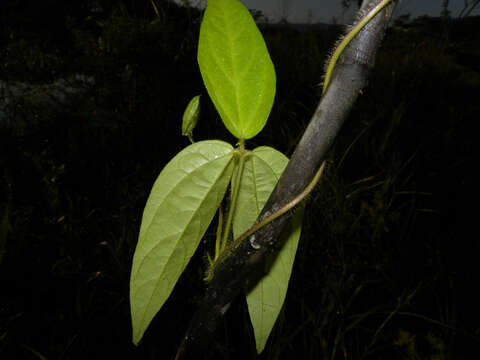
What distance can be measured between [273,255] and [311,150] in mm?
99

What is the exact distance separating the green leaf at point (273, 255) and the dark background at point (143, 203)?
53 centimetres

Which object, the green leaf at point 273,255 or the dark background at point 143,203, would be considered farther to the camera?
the dark background at point 143,203

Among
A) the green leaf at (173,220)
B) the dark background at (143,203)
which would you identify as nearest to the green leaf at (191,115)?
the green leaf at (173,220)

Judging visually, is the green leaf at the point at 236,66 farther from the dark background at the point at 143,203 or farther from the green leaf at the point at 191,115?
the dark background at the point at 143,203

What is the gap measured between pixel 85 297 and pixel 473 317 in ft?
3.77

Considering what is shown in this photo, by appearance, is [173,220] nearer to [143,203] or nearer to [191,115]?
[191,115]

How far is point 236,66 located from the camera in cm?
19

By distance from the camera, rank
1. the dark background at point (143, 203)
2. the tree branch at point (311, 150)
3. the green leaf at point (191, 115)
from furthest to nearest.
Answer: the dark background at point (143, 203)
the green leaf at point (191, 115)
the tree branch at point (311, 150)

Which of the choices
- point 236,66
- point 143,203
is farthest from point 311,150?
point 143,203

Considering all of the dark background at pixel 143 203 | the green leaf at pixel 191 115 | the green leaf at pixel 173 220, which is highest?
the green leaf at pixel 191 115

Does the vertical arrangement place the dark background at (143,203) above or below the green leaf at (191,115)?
below

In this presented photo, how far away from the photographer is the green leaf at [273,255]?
232 millimetres

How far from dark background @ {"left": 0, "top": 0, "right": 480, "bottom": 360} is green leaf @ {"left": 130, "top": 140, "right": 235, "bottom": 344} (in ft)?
1.89

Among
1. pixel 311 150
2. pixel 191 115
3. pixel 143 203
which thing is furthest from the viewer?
pixel 143 203
